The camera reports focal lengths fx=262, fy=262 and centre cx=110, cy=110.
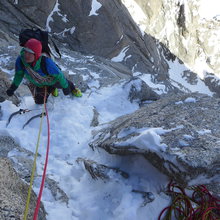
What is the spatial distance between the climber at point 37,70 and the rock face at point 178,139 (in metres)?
1.56

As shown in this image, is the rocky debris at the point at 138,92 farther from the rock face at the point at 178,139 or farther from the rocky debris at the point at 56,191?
the rocky debris at the point at 56,191

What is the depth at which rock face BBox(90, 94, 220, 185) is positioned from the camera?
296 cm

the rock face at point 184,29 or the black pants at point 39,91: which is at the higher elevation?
the rock face at point 184,29

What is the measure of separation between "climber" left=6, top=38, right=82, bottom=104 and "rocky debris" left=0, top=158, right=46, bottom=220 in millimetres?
2202

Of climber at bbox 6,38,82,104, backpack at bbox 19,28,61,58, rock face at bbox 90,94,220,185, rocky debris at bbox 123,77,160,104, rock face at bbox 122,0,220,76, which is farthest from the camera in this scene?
rock face at bbox 122,0,220,76

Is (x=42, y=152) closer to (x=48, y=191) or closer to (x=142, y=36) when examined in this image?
(x=48, y=191)

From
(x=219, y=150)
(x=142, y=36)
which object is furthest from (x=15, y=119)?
(x=142, y=36)

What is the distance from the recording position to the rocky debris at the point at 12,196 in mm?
2279

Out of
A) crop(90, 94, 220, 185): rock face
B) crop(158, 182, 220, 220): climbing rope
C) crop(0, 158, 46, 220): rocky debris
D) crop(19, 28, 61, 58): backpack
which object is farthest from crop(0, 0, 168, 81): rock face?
crop(158, 182, 220, 220): climbing rope

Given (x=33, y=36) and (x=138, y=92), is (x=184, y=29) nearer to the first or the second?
(x=138, y=92)

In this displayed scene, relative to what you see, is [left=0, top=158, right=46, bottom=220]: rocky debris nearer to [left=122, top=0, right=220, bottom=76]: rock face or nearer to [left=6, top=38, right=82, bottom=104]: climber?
[left=6, top=38, right=82, bottom=104]: climber

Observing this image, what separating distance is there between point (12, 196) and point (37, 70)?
2901 mm

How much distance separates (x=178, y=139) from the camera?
10.8 feet

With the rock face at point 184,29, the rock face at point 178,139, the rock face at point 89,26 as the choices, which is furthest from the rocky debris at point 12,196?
the rock face at point 184,29
